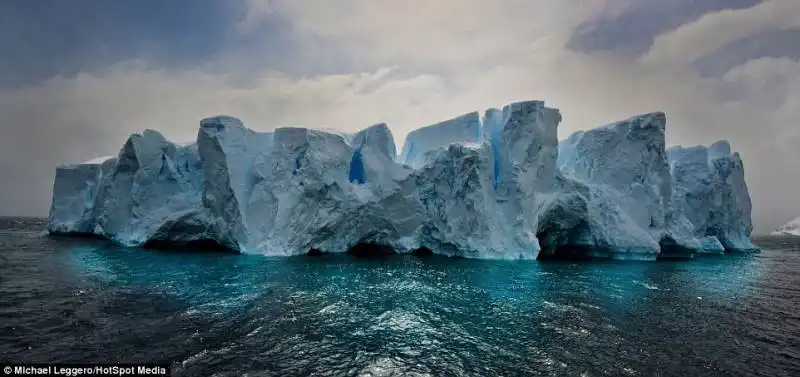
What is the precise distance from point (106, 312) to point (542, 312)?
44.1ft

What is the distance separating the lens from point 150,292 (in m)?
13.5

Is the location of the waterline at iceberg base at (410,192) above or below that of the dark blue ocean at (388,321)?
above

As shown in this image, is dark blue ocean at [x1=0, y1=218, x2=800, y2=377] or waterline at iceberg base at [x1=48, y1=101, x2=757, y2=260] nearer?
dark blue ocean at [x1=0, y1=218, x2=800, y2=377]

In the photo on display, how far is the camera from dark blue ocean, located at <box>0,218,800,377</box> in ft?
26.9

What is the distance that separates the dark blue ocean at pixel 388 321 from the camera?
26.9ft

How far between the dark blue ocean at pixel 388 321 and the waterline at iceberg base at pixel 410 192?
663cm

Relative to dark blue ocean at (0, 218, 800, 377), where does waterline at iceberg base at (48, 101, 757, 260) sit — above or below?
above

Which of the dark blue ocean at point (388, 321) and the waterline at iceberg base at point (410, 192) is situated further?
the waterline at iceberg base at point (410, 192)

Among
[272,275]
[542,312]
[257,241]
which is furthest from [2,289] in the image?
[542,312]

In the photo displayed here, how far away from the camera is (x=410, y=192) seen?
28.1 metres

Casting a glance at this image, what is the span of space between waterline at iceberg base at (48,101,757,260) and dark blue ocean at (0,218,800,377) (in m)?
6.63

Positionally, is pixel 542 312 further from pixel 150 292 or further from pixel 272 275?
pixel 150 292

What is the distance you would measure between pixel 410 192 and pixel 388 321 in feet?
57.1

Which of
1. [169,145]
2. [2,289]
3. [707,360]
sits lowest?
[2,289]
